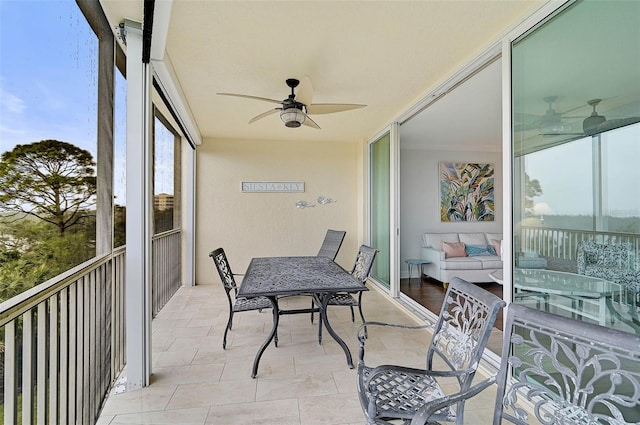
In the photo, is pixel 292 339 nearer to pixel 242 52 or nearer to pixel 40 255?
pixel 40 255

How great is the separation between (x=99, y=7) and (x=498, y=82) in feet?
11.2

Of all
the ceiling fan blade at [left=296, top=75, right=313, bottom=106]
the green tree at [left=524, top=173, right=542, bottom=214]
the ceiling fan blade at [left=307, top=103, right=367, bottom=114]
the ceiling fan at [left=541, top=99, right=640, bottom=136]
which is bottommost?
the green tree at [left=524, top=173, right=542, bottom=214]

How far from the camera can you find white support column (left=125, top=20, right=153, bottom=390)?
6.92ft

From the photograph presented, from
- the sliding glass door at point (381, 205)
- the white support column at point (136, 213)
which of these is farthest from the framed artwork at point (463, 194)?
the white support column at point (136, 213)

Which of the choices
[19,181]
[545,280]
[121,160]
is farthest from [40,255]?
[545,280]

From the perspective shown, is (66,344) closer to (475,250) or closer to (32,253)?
(32,253)

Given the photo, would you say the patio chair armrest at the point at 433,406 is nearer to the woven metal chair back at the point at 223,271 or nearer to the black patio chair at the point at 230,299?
the black patio chair at the point at 230,299

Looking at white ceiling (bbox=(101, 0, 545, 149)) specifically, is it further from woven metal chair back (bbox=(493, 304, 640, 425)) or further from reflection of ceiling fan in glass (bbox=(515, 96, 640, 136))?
woven metal chair back (bbox=(493, 304, 640, 425))

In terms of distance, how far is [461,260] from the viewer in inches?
199

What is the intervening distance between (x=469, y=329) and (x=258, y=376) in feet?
5.23

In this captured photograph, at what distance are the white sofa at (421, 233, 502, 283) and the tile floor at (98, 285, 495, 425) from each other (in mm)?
1768

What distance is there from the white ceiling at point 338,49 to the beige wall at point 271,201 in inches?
56.1

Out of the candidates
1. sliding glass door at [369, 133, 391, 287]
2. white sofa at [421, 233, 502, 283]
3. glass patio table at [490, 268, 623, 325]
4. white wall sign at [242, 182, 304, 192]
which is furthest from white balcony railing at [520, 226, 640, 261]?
white wall sign at [242, 182, 304, 192]

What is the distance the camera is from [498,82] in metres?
3.11
